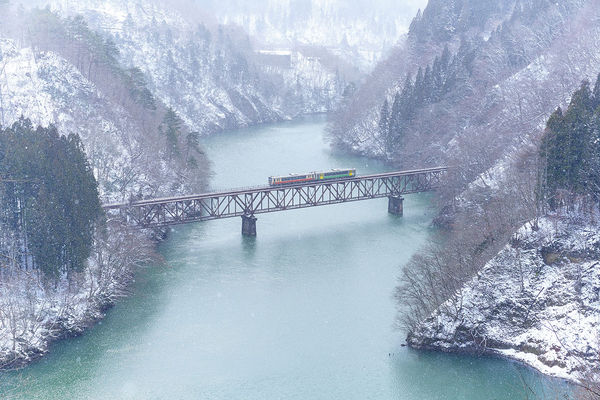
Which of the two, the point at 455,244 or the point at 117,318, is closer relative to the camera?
the point at 117,318

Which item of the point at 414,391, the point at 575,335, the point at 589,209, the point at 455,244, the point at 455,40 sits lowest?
the point at 414,391

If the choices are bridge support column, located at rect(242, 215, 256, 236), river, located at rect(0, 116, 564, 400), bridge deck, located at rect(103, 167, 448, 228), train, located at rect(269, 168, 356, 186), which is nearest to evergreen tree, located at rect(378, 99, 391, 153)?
bridge deck, located at rect(103, 167, 448, 228)

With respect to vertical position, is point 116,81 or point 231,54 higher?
point 231,54

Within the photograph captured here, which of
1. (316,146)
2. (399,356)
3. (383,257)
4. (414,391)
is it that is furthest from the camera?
(316,146)

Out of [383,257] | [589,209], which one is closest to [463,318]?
[589,209]

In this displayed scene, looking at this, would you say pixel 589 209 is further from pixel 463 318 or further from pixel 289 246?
pixel 289 246

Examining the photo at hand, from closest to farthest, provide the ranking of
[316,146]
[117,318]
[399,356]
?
[399,356]
[117,318]
[316,146]

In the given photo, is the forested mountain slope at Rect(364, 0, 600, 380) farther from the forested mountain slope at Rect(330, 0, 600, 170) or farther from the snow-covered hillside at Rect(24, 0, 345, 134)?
the snow-covered hillside at Rect(24, 0, 345, 134)
